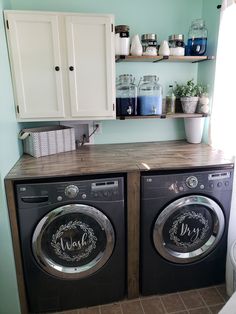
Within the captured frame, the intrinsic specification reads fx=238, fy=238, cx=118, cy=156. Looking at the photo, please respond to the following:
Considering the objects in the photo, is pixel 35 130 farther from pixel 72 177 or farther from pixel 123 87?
pixel 123 87

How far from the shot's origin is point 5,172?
142 cm

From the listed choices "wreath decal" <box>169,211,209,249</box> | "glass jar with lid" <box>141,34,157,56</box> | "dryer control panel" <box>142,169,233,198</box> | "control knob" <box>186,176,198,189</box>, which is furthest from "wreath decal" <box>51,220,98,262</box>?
"glass jar with lid" <box>141,34,157,56</box>

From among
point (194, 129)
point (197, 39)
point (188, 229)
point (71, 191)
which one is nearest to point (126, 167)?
point (71, 191)

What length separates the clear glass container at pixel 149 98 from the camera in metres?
1.98

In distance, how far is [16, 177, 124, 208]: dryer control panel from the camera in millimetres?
1457

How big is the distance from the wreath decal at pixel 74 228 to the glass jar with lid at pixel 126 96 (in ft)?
3.10

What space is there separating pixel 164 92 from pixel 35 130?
4.01ft

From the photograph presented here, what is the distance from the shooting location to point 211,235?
5.85 feet

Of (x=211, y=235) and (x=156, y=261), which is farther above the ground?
(x=211, y=235)

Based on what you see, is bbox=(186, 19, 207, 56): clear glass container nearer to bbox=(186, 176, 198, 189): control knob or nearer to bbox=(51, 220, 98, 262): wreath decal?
bbox=(186, 176, 198, 189): control knob

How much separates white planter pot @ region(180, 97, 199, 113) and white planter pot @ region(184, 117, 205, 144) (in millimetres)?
108

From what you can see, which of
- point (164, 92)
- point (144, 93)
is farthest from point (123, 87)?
point (164, 92)

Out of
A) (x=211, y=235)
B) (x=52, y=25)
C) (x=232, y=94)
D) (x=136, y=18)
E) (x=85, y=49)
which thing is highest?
(x=136, y=18)

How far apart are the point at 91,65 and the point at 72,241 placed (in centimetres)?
127
